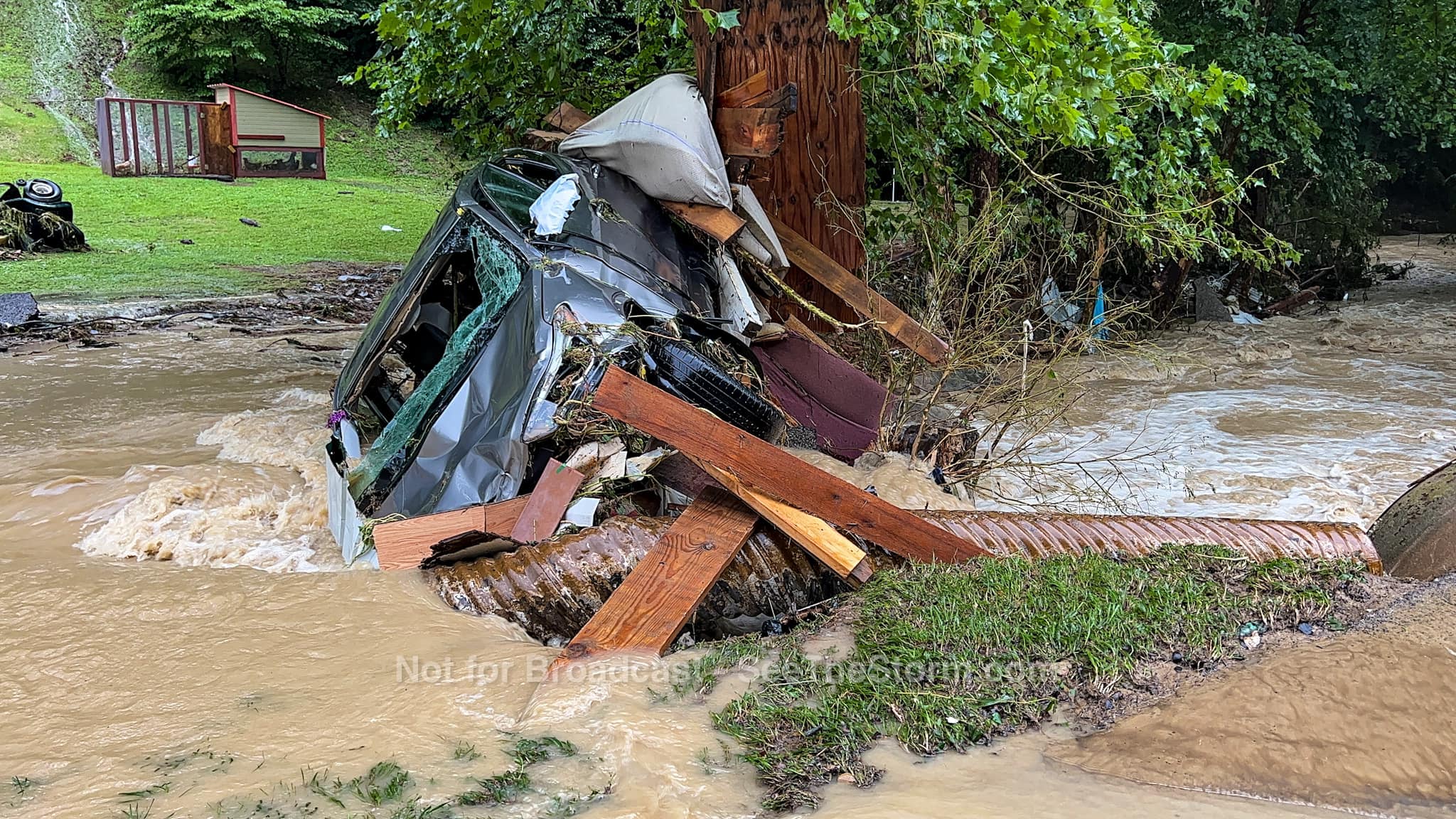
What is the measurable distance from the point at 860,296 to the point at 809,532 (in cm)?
226

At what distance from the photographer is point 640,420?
4.10 meters

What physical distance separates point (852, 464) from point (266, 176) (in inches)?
829

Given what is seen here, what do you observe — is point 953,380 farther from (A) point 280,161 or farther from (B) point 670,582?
(A) point 280,161

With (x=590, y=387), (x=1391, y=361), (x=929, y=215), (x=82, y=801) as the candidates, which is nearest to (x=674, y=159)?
(x=590, y=387)

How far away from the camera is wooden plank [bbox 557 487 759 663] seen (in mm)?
3486

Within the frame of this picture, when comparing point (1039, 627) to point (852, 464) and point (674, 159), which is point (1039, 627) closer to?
point (852, 464)

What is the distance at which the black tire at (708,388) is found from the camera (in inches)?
181

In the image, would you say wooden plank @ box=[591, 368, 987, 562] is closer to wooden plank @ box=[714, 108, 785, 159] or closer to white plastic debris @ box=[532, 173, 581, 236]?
white plastic debris @ box=[532, 173, 581, 236]

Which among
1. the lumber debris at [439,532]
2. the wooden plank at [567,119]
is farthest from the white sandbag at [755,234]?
the lumber debris at [439,532]

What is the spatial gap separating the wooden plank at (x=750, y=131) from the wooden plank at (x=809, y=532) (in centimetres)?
222

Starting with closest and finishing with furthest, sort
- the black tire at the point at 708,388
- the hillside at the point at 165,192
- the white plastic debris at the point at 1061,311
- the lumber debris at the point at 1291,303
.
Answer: the black tire at the point at 708,388 < the white plastic debris at the point at 1061,311 < the lumber debris at the point at 1291,303 < the hillside at the point at 165,192

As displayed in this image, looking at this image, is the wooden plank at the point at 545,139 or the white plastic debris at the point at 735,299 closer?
the white plastic debris at the point at 735,299

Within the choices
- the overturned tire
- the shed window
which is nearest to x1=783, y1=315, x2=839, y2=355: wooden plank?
the overturned tire

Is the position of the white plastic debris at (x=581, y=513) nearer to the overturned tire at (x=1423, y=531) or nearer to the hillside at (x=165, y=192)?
the overturned tire at (x=1423, y=531)
